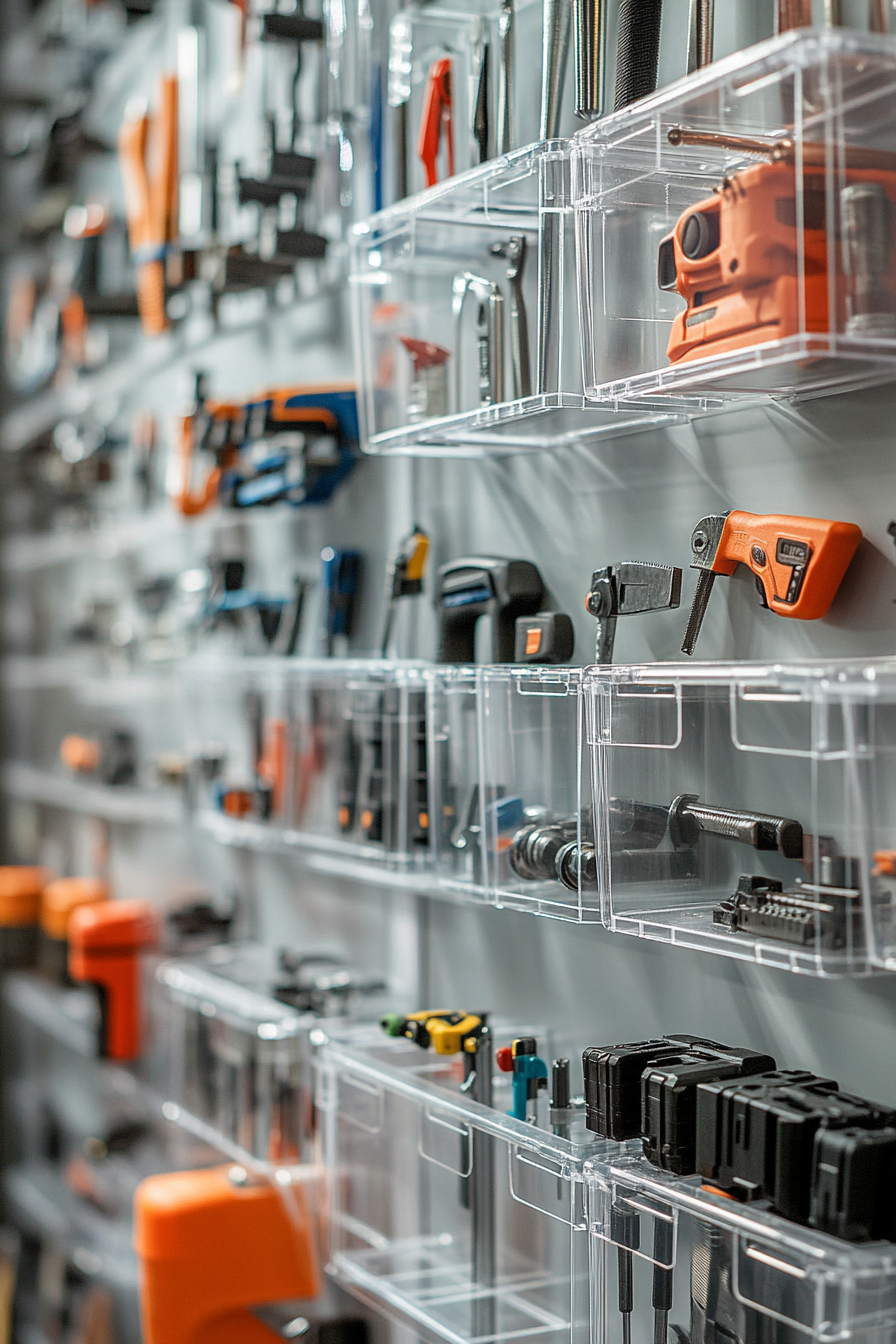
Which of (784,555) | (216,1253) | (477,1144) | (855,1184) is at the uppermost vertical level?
(784,555)

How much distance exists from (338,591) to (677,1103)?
1066mm

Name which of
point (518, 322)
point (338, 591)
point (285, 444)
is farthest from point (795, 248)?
point (285, 444)

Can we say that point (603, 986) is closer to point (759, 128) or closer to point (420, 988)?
point (420, 988)

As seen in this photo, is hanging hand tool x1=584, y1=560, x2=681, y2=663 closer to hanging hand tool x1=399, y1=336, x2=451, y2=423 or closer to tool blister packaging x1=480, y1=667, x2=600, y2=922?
tool blister packaging x1=480, y1=667, x2=600, y2=922

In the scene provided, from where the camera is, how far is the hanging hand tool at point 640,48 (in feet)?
4.73

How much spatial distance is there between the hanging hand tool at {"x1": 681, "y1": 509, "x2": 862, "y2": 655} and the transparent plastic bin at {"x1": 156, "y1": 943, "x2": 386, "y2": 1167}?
0.92m

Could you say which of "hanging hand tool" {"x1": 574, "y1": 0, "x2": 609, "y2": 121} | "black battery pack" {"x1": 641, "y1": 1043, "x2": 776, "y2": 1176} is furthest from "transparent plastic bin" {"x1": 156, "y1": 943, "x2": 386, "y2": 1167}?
"hanging hand tool" {"x1": 574, "y1": 0, "x2": 609, "y2": 121}

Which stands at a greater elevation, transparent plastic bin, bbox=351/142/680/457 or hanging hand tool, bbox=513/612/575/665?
transparent plastic bin, bbox=351/142/680/457

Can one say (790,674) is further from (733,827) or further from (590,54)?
(590,54)

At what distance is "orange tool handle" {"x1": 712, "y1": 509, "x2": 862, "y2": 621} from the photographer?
1276 millimetres

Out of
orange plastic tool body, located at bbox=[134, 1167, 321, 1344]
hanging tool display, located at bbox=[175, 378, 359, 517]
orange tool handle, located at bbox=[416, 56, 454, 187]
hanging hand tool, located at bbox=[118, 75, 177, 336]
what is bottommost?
orange plastic tool body, located at bbox=[134, 1167, 321, 1344]

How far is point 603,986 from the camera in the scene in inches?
66.1

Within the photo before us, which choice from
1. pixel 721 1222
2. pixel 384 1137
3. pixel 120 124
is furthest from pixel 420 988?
pixel 120 124

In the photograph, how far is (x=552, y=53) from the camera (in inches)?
61.8
